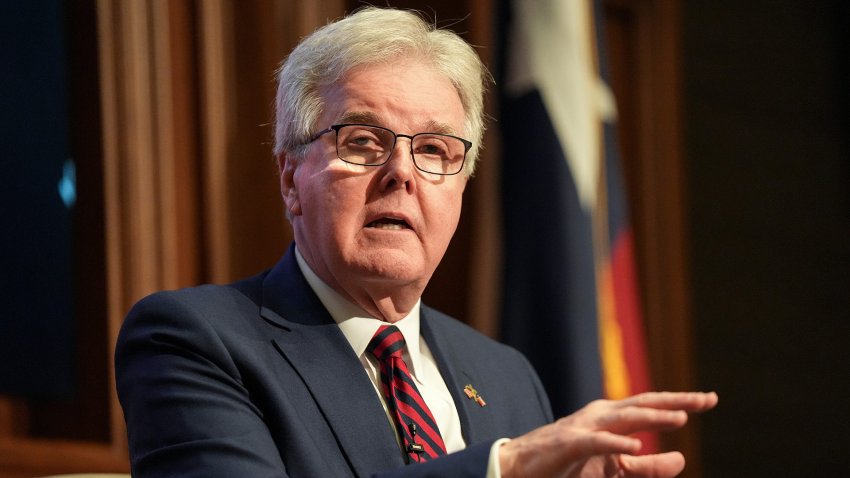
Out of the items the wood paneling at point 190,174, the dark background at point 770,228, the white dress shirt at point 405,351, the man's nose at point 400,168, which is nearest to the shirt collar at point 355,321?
the white dress shirt at point 405,351

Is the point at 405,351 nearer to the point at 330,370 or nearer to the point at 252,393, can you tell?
the point at 330,370

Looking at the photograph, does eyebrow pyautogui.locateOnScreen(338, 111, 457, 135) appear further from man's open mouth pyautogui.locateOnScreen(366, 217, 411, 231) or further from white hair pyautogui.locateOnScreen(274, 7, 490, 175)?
man's open mouth pyautogui.locateOnScreen(366, 217, 411, 231)

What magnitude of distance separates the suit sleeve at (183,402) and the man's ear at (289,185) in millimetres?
358

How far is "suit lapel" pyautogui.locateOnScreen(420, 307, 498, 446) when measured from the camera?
1.94m

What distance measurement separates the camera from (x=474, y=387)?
2.08m

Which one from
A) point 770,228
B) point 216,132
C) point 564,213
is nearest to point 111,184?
point 216,132

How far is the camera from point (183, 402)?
1.56 m

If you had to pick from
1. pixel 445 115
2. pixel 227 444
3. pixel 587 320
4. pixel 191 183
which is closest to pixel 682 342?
pixel 587 320

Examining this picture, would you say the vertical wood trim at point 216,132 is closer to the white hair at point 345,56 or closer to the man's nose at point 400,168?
the white hair at point 345,56

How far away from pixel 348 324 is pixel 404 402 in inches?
8.0

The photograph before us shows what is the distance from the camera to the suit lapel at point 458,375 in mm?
1938

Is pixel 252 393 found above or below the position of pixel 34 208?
below

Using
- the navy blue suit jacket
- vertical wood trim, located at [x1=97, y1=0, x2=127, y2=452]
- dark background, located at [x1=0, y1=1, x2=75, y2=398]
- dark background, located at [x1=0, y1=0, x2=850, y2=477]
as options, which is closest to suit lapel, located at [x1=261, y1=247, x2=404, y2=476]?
the navy blue suit jacket

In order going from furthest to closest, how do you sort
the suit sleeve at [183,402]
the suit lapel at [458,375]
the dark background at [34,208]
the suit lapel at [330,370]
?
the dark background at [34,208] → the suit lapel at [458,375] → the suit lapel at [330,370] → the suit sleeve at [183,402]
